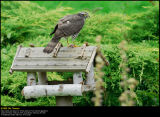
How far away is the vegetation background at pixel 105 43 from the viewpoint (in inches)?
153

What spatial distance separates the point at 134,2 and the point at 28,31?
2.63 m

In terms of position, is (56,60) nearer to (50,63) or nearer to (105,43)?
(50,63)

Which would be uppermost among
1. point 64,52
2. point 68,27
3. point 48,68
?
point 68,27

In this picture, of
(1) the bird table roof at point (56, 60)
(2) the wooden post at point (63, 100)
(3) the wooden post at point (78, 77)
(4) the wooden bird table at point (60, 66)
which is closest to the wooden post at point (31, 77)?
(4) the wooden bird table at point (60, 66)

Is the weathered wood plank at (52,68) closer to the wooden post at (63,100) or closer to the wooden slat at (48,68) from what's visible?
the wooden slat at (48,68)

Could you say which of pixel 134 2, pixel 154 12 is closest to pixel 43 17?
pixel 154 12

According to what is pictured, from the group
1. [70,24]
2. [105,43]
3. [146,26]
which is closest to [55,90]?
[70,24]

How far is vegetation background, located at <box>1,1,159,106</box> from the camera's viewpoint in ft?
12.7

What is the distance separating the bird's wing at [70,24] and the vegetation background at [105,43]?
2.42ft

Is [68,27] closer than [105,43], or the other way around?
[68,27]

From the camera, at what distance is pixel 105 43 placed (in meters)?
4.60

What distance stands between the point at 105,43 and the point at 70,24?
1449mm

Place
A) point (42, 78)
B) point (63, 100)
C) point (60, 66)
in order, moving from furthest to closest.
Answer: point (42, 78) < point (63, 100) < point (60, 66)

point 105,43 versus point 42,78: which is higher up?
point 105,43
